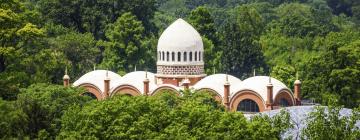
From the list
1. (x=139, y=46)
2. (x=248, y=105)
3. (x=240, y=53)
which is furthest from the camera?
(x=240, y=53)

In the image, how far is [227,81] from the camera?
62.2 metres

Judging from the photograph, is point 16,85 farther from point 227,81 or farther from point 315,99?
point 315,99

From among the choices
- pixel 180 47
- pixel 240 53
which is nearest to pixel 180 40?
pixel 180 47

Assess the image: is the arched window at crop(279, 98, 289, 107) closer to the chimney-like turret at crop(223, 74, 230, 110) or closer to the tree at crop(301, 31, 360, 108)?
the chimney-like turret at crop(223, 74, 230, 110)

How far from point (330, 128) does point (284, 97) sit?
15501 mm

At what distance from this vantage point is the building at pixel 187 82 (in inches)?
2430

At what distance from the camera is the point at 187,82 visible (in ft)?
208

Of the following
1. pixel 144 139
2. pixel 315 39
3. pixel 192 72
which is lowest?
pixel 144 139

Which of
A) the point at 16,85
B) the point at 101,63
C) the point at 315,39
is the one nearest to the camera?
the point at 16,85

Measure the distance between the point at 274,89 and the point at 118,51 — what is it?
85.2ft

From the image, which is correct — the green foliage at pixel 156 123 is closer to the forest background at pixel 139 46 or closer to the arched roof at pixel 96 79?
the forest background at pixel 139 46

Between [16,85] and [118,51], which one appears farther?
[118,51]

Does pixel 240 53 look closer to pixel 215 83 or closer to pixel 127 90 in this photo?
pixel 127 90

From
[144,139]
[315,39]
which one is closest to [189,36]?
[144,139]
